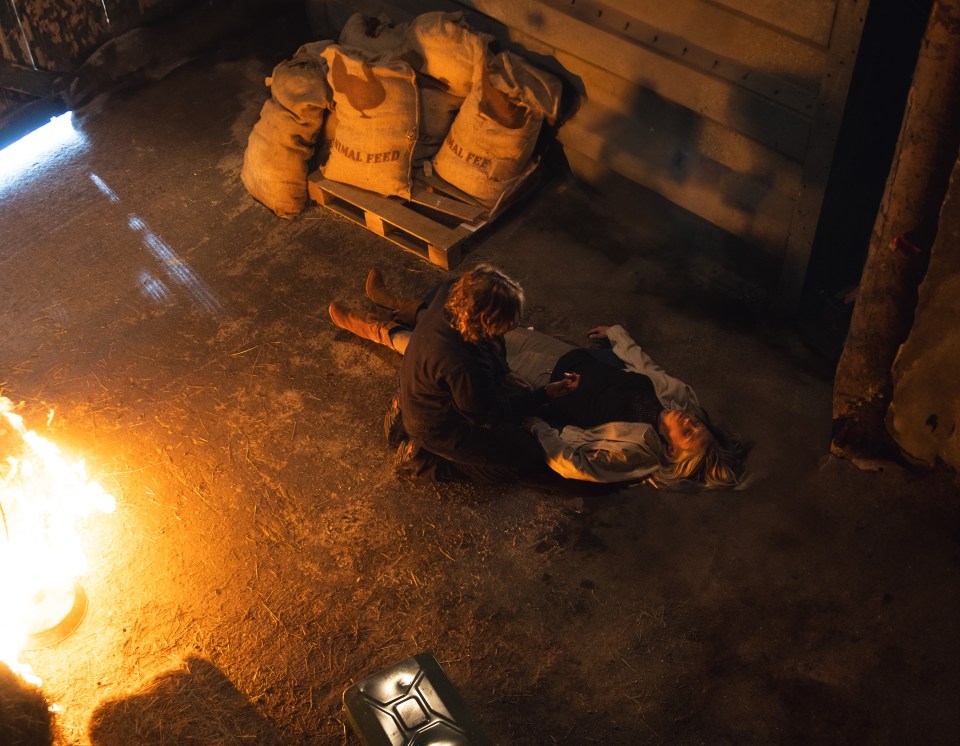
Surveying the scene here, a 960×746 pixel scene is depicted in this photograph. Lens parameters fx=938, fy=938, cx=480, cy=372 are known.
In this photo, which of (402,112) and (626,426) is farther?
(402,112)

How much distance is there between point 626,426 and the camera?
4.81 meters

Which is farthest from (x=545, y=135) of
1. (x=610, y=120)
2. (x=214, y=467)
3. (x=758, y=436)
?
(x=214, y=467)

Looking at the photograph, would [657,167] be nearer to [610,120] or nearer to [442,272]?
[610,120]

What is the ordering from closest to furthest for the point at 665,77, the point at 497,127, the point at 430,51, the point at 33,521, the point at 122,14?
the point at 33,521 < the point at 665,77 < the point at 497,127 < the point at 430,51 < the point at 122,14

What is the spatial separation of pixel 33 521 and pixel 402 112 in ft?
11.0

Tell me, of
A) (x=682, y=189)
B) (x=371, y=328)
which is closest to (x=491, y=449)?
(x=371, y=328)

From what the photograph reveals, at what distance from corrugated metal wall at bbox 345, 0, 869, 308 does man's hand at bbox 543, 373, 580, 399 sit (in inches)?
61.2

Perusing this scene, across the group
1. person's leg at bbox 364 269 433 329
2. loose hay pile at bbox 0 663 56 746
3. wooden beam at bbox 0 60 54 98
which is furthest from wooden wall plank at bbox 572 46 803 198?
loose hay pile at bbox 0 663 56 746

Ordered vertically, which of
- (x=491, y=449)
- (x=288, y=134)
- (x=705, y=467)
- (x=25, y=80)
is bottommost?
(x=705, y=467)

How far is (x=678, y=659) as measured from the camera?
4.28 metres

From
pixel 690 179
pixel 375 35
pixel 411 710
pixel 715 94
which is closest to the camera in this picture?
pixel 411 710

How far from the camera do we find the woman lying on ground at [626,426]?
15.6 ft

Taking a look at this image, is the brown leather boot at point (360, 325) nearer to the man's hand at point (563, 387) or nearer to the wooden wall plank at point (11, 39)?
the man's hand at point (563, 387)

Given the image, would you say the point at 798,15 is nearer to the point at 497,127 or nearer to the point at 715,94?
the point at 715,94
